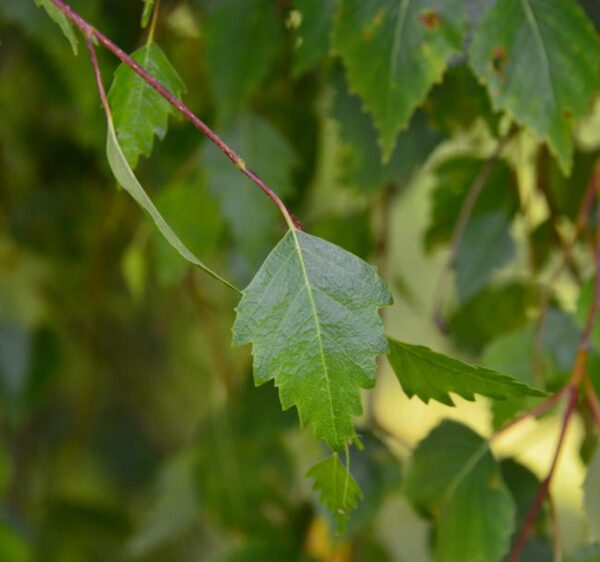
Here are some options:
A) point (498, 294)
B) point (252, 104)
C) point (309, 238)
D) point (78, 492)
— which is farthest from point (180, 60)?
point (78, 492)

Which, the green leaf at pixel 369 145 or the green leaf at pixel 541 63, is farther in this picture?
the green leaf at pixel 369 145

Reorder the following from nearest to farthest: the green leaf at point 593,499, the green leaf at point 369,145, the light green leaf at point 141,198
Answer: the light green leaf at point 141,198, the green leaf at point 593,499, the green leaf at point 369,145

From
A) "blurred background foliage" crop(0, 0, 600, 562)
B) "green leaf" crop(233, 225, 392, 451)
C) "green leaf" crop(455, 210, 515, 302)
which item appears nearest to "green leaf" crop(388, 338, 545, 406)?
"green leaf" crop(233, 225, 392, 451)

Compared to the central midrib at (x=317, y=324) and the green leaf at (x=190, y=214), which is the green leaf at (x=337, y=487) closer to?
the central midrib at (x=317, y=324)

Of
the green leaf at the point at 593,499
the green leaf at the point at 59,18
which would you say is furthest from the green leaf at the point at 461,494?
the green leaf at the point at 59,18

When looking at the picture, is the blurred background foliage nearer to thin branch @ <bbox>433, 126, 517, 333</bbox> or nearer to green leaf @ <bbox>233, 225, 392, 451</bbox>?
thin branch @ <bbox>433, 126, 517, 333</bbox>

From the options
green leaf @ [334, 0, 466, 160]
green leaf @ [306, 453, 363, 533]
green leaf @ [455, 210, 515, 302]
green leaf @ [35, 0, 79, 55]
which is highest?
green leaf @ [334, 0, 466, 160]

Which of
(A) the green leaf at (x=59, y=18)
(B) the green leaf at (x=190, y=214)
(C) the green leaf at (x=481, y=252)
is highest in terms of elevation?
(C) the green leaf at (x=481, y=252)

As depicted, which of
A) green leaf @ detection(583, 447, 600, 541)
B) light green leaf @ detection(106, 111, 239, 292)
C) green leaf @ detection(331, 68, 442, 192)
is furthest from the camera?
green leaf @ detection(331, 68, 442, 192)

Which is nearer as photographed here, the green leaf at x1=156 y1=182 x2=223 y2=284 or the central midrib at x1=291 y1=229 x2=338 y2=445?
the central midrib at x1=291 y1=229 x2=338 y2=445
